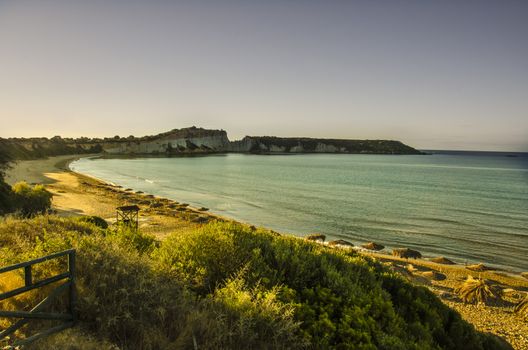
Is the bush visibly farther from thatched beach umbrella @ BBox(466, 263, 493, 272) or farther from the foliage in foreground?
thatched beach umbrella @ BBox(466, 263, 493, 272)

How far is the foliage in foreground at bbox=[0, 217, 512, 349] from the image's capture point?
4684mm

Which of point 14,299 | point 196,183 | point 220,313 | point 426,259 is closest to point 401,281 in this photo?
point 220,313

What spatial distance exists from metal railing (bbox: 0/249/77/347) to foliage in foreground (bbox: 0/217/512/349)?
169 mm

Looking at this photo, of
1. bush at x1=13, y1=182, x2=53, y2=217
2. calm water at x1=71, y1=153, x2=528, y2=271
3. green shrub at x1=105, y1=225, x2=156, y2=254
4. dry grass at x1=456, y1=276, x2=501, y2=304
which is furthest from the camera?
calm water at x1=71, y1=153, x2=528, y2=271

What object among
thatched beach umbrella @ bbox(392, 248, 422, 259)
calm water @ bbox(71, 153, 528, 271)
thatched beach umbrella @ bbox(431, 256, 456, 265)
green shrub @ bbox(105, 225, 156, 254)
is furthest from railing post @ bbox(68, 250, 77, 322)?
calm water @ bbox(71, 153, 528, 271)

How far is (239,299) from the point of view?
5180 millimetres

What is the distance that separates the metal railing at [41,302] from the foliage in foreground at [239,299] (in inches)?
6.7

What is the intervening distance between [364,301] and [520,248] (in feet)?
81.8

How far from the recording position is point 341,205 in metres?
41.1

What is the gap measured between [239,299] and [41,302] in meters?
2.68

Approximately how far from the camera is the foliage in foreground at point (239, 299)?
184 inches

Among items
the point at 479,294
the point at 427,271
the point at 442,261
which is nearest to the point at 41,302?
the point at 479,294

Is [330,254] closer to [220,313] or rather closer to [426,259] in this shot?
[220,313]

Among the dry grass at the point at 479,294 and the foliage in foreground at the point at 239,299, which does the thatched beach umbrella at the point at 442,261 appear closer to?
the dry grass at the point at 479,294
